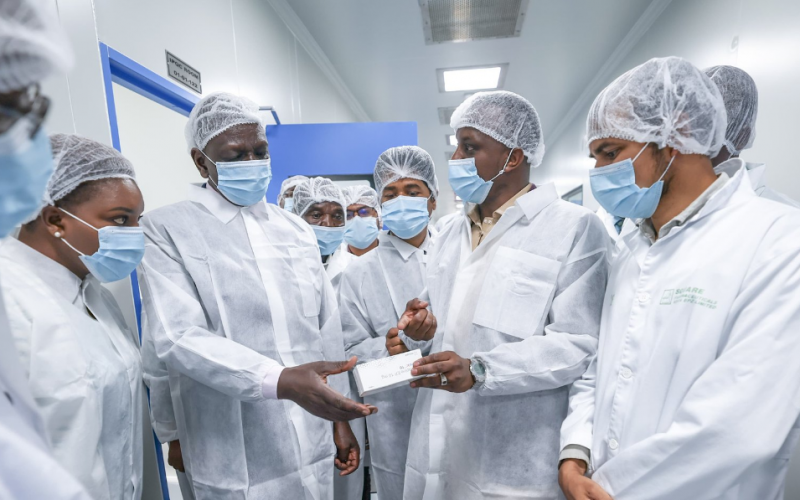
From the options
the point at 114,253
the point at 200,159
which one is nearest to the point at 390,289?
the point at 200,159

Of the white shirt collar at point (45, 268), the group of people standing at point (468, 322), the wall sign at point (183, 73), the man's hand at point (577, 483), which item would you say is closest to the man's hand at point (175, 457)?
the group of people standing at point (468, 322)

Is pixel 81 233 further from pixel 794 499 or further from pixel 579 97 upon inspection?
pixel 579 97

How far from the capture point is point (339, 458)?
1555 millimetres

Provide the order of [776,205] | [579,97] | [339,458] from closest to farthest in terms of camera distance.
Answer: [776,205]
[339,458]
[579,97]

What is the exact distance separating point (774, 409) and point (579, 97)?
5.93m

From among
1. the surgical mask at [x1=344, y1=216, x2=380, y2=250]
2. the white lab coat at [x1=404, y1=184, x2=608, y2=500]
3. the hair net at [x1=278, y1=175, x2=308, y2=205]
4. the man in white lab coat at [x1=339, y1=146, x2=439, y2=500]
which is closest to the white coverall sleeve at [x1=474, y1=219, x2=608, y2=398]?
the white lab coat at [x1=404, y1=184, x2=608, y2=500]

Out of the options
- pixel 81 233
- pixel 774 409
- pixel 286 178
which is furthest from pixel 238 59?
pixel 774 409

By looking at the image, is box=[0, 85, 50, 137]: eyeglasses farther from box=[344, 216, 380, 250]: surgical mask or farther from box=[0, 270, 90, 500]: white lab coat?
box=[344, 216, 380, 250]: surgical mask

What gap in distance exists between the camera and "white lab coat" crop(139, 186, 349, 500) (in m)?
1.21

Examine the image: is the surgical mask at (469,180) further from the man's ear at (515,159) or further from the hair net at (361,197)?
the hair net at (361,197)

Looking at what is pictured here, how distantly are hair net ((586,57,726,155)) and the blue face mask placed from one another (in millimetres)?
1144

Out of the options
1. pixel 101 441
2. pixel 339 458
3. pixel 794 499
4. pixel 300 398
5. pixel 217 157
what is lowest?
pixel 794 499

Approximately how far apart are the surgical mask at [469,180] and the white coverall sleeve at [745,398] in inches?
29.9

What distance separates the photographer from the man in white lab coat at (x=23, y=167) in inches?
17.1
